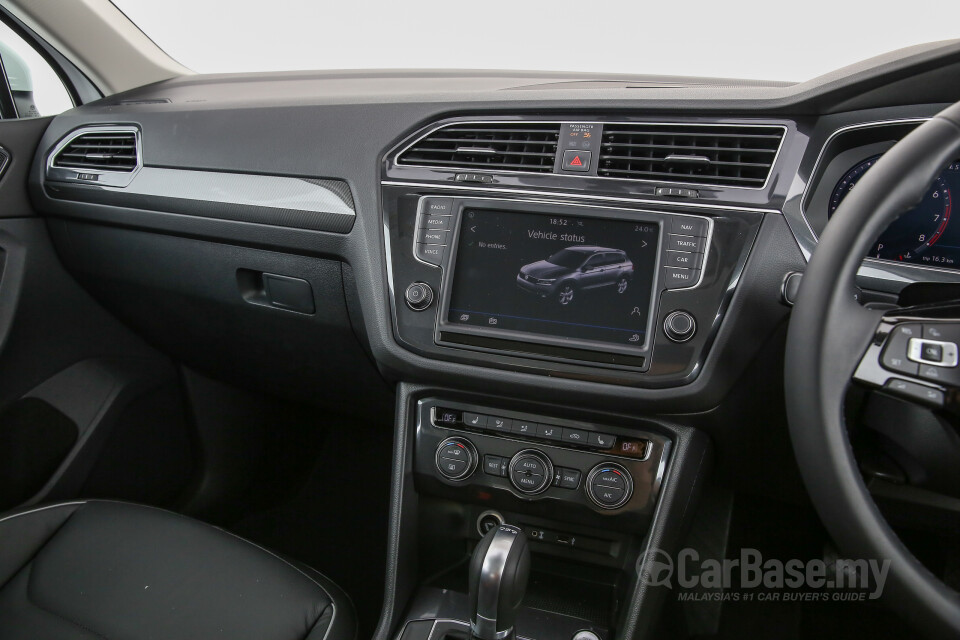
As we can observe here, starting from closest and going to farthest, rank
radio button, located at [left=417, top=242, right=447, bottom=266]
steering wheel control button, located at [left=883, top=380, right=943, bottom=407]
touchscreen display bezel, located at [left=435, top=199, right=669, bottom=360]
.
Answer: steering wheel control button, located at [left=883, top=380, right=943, bottom=407] → touchscreen display bezel, located at [left=435, top=199, right=669, bottom=360] → radio button, located at [left=417, top=242, right=447, bottom=266]

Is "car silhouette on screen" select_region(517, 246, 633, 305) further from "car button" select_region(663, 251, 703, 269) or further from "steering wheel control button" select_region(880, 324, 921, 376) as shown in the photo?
"steering wheel control button" select_region(880, 324, 921, 376)

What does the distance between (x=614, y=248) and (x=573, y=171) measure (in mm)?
133

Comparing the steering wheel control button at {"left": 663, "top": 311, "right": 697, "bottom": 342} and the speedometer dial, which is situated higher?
the speedometer dial

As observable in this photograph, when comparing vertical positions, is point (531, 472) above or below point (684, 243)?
below

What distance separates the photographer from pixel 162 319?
5.65 ft

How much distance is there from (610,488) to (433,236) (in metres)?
0.47

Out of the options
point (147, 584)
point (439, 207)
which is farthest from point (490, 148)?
point (147, 584)

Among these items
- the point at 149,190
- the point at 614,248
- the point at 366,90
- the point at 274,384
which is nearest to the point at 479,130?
the point at 614,248

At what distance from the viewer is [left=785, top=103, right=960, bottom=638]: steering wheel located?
0.70m

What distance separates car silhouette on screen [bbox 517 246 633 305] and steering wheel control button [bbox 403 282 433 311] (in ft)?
0.49

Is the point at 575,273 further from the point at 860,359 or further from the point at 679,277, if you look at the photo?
the point at 860,359

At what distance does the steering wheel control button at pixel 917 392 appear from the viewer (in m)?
0.70

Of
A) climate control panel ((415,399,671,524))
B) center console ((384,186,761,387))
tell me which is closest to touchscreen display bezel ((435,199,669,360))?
center console ((384,186,761,387))

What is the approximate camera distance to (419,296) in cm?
120
